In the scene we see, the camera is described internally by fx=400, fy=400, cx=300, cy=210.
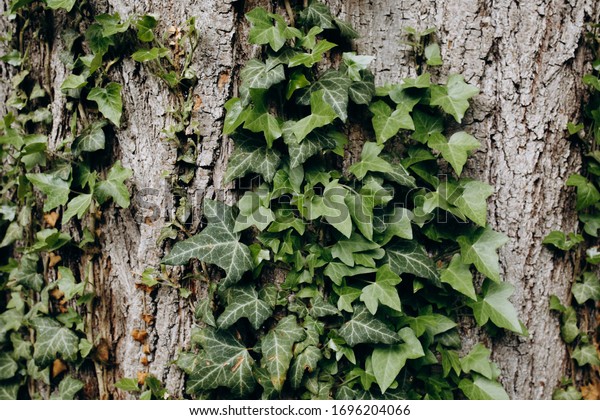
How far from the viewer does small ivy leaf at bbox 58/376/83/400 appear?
1.74m

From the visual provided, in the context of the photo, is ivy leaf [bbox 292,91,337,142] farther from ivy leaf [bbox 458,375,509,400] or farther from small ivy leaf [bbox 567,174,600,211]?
ivy leaf [bbox 458,375,509,400]

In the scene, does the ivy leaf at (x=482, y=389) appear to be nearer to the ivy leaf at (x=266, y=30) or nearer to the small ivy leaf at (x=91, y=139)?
the ivy leaf at (x=266, y=30)

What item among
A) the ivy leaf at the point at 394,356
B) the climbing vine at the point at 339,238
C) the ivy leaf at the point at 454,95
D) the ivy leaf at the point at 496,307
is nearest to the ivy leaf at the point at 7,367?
the climbing vine at the point at 339,238

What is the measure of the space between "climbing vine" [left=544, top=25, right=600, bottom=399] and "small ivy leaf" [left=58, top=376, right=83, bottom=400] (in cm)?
206

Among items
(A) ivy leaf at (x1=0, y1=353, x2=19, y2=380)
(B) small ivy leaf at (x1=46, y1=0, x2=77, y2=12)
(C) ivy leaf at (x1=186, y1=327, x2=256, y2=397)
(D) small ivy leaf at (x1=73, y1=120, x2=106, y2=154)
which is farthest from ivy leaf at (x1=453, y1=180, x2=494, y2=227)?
(A) ivy leaf at (x1=0, y1=353, x2=19, y2=380)

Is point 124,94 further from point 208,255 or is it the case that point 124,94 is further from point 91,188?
point 208,255

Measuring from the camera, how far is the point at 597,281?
5.61 ft

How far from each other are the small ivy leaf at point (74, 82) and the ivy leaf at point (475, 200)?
1512mm

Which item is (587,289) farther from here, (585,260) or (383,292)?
(383,292)

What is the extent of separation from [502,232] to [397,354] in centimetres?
65

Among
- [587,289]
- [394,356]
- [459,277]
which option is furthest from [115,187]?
[587,289]

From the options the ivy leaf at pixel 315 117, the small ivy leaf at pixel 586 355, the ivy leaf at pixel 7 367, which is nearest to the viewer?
the ivy leaf at pixel 315 117

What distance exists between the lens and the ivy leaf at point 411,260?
1.50 m

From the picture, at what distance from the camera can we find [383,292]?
58.1 inches
